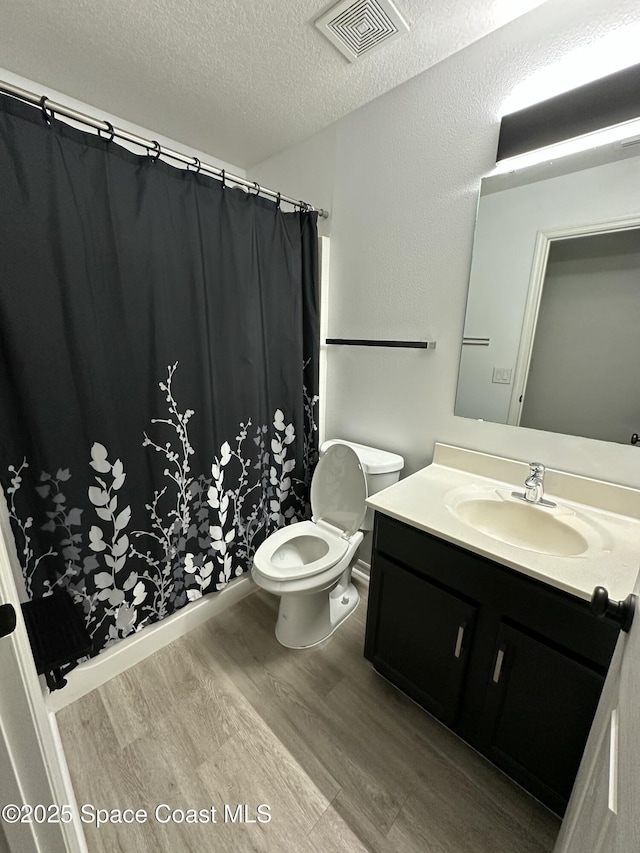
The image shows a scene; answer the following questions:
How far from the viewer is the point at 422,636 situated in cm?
123

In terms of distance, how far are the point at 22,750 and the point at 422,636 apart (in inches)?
42.8

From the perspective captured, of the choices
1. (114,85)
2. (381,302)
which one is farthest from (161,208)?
(381,302)

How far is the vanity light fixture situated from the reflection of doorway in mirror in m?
0.27

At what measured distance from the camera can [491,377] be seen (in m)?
1.44

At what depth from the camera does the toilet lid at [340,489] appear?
1.68m

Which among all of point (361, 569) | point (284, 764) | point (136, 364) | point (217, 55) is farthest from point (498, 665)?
point (217, 55)

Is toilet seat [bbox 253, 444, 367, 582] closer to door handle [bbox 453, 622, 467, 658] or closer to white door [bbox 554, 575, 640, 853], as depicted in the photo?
door handle [bbox 453, 622, 467, 658]

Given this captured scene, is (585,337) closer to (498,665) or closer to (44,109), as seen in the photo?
(498,665)

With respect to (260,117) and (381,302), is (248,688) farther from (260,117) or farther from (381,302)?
(260,117)

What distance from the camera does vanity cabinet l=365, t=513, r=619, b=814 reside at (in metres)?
0.91

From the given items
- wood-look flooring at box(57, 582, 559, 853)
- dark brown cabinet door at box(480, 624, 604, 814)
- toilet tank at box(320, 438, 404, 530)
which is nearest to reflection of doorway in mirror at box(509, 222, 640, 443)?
toilet tank at box(320, 438, 404, 530)

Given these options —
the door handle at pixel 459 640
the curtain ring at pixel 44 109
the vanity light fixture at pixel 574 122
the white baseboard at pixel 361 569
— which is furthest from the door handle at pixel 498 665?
the curtain ring at pixel 44 109

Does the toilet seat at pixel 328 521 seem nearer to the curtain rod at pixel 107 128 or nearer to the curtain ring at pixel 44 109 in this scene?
the curtain rod at pixel 107 128

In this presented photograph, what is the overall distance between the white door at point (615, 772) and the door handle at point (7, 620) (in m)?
0.81
